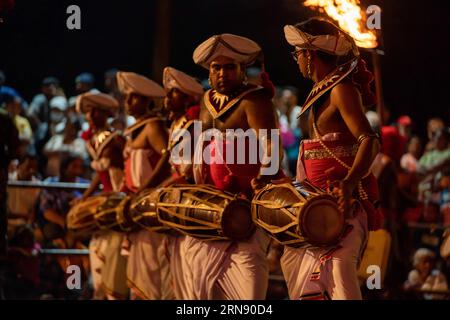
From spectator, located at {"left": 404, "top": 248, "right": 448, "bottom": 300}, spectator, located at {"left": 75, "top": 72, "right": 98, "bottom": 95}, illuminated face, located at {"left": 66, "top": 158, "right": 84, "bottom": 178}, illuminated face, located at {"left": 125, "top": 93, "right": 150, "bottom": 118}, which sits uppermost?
spectator, located at {"left": 75, "top": 72, "right": 98, "bottom": 95}

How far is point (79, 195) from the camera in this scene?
11633 millimetres

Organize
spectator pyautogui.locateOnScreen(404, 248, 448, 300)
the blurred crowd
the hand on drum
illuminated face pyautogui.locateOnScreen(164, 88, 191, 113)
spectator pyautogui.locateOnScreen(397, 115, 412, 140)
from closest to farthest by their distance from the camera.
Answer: the hand on drum
illuminated face pyautogui.locateOnScreen(164, 88, 191, 113)
the blurred crowd
spectator pyautogui.locateOnScreen(404, 248, 448, 300)
spectator pyautogui.locateOnScreen(397, 115, 412, 140)

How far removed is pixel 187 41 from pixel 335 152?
1075cm

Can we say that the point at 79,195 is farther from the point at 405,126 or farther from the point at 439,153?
the point at 405,126

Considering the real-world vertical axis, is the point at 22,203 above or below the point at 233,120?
below

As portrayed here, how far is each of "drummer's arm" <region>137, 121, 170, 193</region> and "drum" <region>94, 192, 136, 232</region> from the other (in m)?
0.21

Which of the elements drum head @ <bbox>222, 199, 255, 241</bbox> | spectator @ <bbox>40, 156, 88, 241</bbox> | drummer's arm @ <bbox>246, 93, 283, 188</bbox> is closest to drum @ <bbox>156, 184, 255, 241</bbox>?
drum head @ <bbox>222, 199, 255, 241</bbox>

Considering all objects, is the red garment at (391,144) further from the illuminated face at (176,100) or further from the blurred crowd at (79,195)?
the illuminated face at (176,100)

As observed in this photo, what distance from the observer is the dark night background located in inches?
474

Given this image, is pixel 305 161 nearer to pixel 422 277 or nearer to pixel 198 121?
pixel 198 121

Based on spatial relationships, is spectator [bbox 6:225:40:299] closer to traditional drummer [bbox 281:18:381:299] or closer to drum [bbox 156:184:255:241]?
drum [bbox 156:184:255:241]

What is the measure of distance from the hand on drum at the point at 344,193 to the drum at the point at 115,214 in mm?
3190

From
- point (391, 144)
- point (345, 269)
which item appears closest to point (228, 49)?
point (345, 269)

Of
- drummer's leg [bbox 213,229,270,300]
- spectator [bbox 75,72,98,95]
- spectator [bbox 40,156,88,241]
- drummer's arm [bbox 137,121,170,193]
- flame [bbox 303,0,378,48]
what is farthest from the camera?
spectator [bbox 75,72,98,95]
